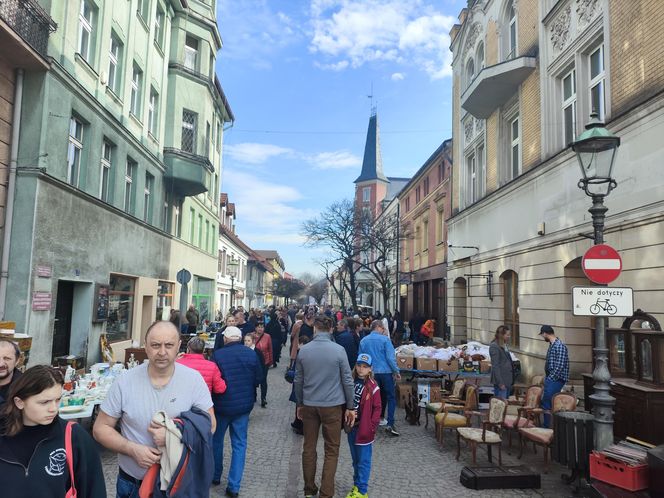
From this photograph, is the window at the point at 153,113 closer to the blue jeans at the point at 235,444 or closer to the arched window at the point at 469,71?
the arched window at the point at 469,71


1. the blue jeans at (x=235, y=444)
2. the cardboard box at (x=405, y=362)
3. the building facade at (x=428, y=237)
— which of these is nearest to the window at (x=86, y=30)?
the blue jeans at (x=235, y=444)

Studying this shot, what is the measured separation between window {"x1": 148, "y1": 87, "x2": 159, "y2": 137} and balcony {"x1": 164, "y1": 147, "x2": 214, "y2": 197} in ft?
4.23

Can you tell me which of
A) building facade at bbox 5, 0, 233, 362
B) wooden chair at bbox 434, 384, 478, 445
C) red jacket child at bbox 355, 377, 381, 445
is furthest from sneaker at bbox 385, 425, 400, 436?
building facade at bbox 5, 0, 233, 362

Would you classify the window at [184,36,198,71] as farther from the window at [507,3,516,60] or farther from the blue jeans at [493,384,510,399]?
the blue jeans at [493,384,510,399]


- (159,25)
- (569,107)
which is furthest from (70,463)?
(159,25)

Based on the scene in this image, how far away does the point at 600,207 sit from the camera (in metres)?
5.63

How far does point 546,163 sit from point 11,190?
465 inches

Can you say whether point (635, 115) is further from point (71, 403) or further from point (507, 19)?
point (71, 403)

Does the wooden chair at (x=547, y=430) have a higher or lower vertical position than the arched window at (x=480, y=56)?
lower

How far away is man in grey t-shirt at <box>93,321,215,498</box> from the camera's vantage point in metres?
2.82

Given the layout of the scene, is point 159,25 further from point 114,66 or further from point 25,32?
point 25,32

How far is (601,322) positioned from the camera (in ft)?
17.8

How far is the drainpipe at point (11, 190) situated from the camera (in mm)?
9359

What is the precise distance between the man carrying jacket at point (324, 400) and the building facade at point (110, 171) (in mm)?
7049
